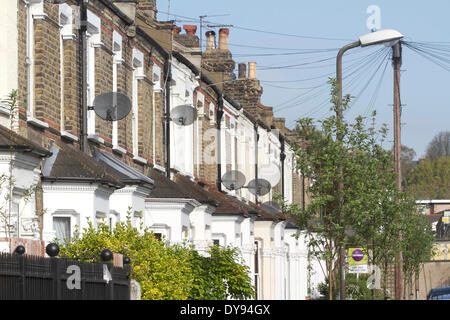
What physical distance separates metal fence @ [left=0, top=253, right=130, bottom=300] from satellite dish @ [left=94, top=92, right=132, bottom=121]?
5.43m

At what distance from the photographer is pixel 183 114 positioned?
84.2ft

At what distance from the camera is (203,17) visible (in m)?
36.4

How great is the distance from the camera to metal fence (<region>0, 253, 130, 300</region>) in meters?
9.73

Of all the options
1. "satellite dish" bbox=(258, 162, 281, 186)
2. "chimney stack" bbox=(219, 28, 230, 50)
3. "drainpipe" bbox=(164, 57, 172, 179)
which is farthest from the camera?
"chimney stack" bbox=(219, 28, 230, 50)

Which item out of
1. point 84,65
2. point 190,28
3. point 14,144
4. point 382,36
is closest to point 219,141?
point 190,28

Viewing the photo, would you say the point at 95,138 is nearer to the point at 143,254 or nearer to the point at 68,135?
the point at 68,135

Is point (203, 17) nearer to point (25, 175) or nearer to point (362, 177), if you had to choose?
point (362, 177)

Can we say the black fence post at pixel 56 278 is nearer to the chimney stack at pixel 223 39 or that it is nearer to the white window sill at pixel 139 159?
the white window sill at pixel 139 159

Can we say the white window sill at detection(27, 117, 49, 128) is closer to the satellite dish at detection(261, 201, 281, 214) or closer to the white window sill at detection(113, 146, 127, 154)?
the white window sill at detection(113, 146, 127, 154)

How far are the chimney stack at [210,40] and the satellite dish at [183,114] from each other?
650 inches

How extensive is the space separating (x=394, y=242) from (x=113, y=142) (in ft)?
44.1

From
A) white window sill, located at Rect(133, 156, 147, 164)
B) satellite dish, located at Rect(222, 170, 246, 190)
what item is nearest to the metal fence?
white window sill, located at Rect(133, 156, 147, 164)
